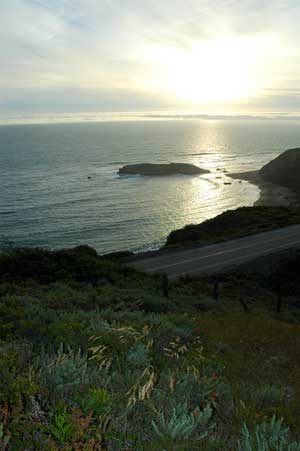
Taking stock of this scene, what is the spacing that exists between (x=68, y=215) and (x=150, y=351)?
215 feet

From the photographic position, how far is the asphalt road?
29844 millimetres

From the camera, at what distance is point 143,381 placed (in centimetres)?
470

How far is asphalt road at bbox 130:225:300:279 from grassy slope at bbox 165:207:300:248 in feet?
8.07

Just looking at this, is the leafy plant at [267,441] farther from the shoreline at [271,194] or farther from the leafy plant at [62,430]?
the shoreline at [271,194]

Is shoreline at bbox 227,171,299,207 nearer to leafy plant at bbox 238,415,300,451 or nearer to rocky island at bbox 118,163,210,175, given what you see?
rocky island at bbox 118,163,210,175

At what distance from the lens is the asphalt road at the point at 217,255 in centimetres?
2984

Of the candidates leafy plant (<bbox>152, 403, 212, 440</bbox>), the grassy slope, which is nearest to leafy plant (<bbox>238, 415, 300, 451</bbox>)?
leafy plant (<bbox>152, 403, 212, 440</bbox>)

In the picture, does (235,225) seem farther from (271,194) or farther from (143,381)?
(271,194)

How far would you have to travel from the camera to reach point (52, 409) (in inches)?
138

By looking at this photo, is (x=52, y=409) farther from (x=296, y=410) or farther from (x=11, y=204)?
(x=11, y=204)

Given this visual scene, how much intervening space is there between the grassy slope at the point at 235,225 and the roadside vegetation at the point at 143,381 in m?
29.2

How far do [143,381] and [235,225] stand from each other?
44.2 meters

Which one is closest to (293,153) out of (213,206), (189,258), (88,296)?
(213,206)

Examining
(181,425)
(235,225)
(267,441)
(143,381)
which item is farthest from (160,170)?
(181,425)
